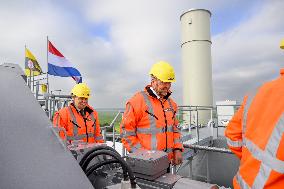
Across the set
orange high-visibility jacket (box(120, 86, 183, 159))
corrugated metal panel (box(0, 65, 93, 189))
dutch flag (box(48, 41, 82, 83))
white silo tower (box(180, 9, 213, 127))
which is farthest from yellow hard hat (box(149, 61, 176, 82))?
white silo tower (box(180, 9, 213, 127))

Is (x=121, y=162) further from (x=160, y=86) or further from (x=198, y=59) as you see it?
(x=198, y=59)

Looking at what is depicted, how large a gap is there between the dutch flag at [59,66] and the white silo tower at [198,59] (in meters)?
5.65

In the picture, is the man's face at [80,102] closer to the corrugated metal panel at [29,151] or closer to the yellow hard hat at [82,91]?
the yellow hard hat at [82,91]

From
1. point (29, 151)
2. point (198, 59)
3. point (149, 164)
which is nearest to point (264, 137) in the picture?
point (149, 164)

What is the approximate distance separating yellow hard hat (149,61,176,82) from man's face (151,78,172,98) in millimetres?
73

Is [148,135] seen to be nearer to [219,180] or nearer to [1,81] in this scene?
[1,81]

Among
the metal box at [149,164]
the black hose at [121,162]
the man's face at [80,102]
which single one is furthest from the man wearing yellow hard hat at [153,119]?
the black hose at [121,162]

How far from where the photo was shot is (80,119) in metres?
4.36

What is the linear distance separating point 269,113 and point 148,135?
1.86 meters

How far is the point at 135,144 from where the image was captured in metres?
2.98

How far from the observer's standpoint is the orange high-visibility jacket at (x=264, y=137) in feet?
4.12

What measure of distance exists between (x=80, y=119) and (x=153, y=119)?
1838mm

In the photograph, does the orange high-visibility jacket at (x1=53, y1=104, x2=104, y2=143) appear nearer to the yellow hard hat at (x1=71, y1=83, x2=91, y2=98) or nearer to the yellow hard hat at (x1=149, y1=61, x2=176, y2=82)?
the yellow hard hat at (x1=71, y1=83, x2=91, y2=98)

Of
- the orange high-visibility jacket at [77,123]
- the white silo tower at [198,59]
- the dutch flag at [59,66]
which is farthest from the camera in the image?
the white silo tower at [198,59]
